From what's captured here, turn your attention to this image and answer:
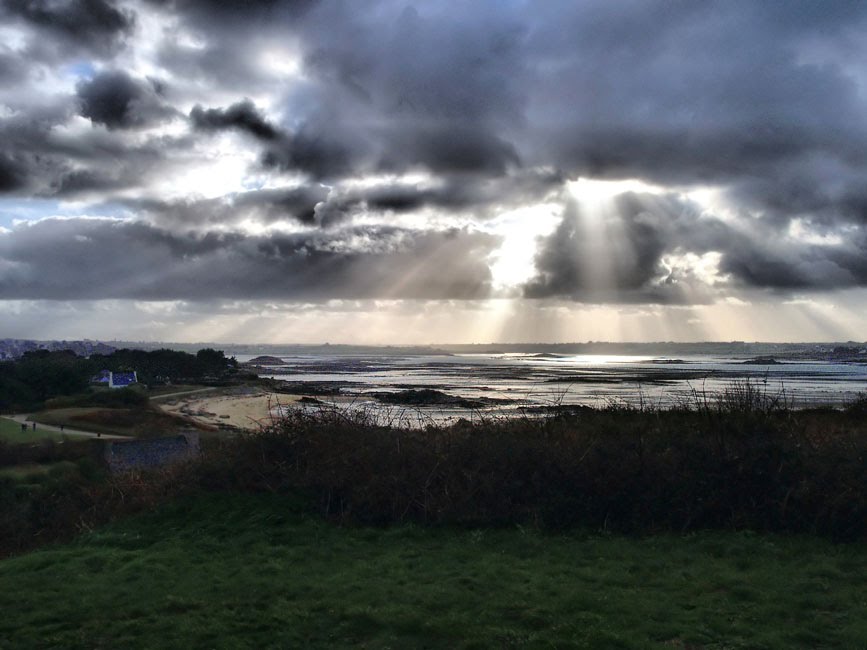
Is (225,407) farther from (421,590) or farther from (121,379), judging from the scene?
(421,590)

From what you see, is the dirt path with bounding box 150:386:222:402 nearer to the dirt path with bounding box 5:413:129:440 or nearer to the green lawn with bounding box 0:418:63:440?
the dirt path with bounding box 5:413:129:440

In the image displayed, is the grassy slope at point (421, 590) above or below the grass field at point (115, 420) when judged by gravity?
above

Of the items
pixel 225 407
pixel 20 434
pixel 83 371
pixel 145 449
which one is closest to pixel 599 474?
pixel 145 449

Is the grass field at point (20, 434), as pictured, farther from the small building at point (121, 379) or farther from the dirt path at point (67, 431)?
the small building at point (121, 379)

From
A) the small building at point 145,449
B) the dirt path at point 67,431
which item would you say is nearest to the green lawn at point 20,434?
the dirt path at point 67,431

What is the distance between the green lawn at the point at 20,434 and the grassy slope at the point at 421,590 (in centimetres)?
3983

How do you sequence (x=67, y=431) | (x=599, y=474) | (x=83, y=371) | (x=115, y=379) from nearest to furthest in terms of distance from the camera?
(x=599, y=474) → (x=67, y=431) → (x=83, y=371) → (x=115, y=379)

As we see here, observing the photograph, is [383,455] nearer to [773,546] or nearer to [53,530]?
[773,546]

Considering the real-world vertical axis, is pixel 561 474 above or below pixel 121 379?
above

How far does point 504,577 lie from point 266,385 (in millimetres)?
76962

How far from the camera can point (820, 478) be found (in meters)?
10.2

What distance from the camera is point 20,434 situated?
4628 cm

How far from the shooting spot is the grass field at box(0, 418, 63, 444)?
43.6m

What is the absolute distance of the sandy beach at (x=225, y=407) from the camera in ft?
176
